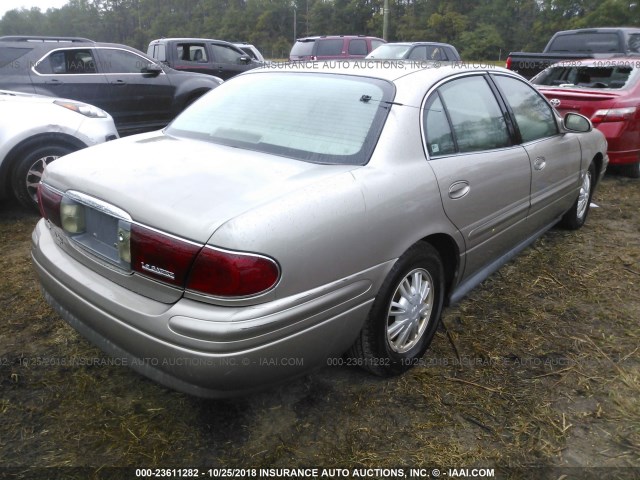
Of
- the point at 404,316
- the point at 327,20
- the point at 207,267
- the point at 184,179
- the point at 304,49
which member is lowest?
the point at 404,316

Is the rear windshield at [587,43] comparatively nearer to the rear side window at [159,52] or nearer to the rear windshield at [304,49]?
the rear windshield at [304,49]

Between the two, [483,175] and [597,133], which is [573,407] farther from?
[597,133]

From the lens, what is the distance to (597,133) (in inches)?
176

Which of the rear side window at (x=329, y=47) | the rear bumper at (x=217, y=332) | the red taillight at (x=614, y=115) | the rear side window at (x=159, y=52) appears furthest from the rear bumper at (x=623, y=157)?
the rear side window at (x=329, y=47)

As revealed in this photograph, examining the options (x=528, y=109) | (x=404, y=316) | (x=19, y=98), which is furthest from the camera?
(x=19, y=98)

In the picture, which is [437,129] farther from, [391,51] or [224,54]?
[224,54]

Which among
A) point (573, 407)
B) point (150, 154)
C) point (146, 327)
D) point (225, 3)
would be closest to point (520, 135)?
point (573, 407)

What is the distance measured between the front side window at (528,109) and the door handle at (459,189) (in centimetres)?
90

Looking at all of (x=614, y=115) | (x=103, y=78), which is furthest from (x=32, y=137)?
(x=614, y=115)

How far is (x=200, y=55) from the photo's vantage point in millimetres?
12391

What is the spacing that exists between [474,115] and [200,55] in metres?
10.8

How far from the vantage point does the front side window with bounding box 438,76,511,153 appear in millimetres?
2744

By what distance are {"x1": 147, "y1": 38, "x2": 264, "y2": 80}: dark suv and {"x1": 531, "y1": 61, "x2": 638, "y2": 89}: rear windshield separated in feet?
24.1

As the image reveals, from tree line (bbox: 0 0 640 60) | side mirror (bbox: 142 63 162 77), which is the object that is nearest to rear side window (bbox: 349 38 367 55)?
side mirror (bbox: 142 63 162 77)
